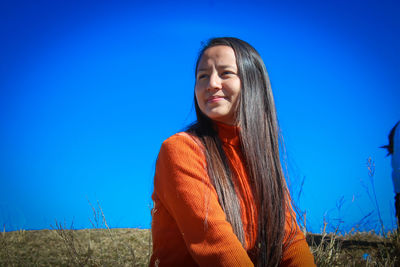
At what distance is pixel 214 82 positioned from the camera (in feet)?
5.20

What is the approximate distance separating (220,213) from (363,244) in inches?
116

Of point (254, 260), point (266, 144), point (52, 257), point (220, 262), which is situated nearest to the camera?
point (220, 262)

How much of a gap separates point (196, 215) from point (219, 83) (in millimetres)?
745

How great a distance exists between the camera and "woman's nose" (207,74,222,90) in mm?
1582

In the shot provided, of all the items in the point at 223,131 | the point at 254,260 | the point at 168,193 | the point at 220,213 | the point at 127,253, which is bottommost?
the point at 127,253

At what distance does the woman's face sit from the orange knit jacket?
5.4 inches

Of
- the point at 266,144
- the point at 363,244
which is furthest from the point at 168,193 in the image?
the point at 363,244

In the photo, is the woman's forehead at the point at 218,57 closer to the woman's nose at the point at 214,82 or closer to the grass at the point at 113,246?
the woman's nose at the point at 214,82

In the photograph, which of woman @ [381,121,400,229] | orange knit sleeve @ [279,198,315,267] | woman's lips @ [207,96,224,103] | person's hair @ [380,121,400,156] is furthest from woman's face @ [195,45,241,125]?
person's hair @ [380,121,400,156]

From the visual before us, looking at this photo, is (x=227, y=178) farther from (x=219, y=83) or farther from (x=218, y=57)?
(x=218, y=57)

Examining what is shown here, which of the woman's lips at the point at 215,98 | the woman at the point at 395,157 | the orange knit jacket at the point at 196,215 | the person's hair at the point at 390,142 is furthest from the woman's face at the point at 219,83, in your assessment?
the person's hair at the point at 390,142

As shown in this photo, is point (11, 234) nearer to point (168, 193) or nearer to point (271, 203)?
point (168, 193)

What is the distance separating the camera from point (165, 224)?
1448 millimetres

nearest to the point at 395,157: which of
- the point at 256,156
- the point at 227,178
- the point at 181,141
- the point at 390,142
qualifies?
the point at 390,142
